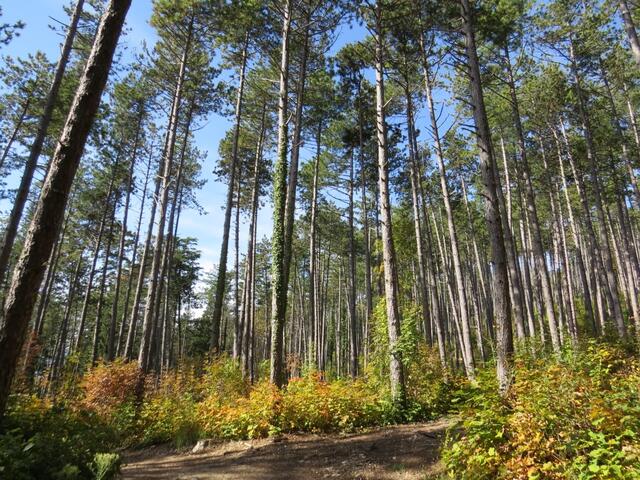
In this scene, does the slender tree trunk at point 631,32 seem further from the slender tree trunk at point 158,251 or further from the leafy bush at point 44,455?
the leafy bush at point 44,455

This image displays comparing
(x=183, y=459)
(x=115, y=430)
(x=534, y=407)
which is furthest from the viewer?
(x=115, y=430)

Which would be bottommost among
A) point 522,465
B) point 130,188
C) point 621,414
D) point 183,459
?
point 183,459

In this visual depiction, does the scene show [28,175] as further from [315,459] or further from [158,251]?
[315,459]

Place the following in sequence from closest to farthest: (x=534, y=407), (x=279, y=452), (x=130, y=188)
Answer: (x=534, y=407), (x=279, y=452), (x=130, y=188)

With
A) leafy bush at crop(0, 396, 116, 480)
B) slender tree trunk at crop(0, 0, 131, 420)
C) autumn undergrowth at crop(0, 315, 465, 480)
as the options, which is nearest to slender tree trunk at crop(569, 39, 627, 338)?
autumn undergrowth at crop(0, 315, 465, 480)

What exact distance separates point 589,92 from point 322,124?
39.2 ft

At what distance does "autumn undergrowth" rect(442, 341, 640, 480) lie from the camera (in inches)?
127

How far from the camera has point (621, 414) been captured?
3500 millimetres

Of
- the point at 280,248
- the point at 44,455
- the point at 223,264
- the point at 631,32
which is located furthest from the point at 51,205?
the point at 631,32

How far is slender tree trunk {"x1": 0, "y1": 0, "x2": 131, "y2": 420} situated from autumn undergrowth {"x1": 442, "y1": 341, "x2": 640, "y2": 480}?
16.5ft

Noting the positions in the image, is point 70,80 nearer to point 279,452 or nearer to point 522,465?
point 279,452

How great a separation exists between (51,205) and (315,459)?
200 inches

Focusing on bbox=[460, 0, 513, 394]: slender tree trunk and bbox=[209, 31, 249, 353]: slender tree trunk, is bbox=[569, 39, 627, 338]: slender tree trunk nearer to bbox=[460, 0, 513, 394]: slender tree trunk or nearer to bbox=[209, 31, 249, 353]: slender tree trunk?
bbox=[460, 0, 513, 394]: slender tree trunk

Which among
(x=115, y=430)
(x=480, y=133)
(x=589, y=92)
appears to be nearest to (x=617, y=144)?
(x=589, y=92)
